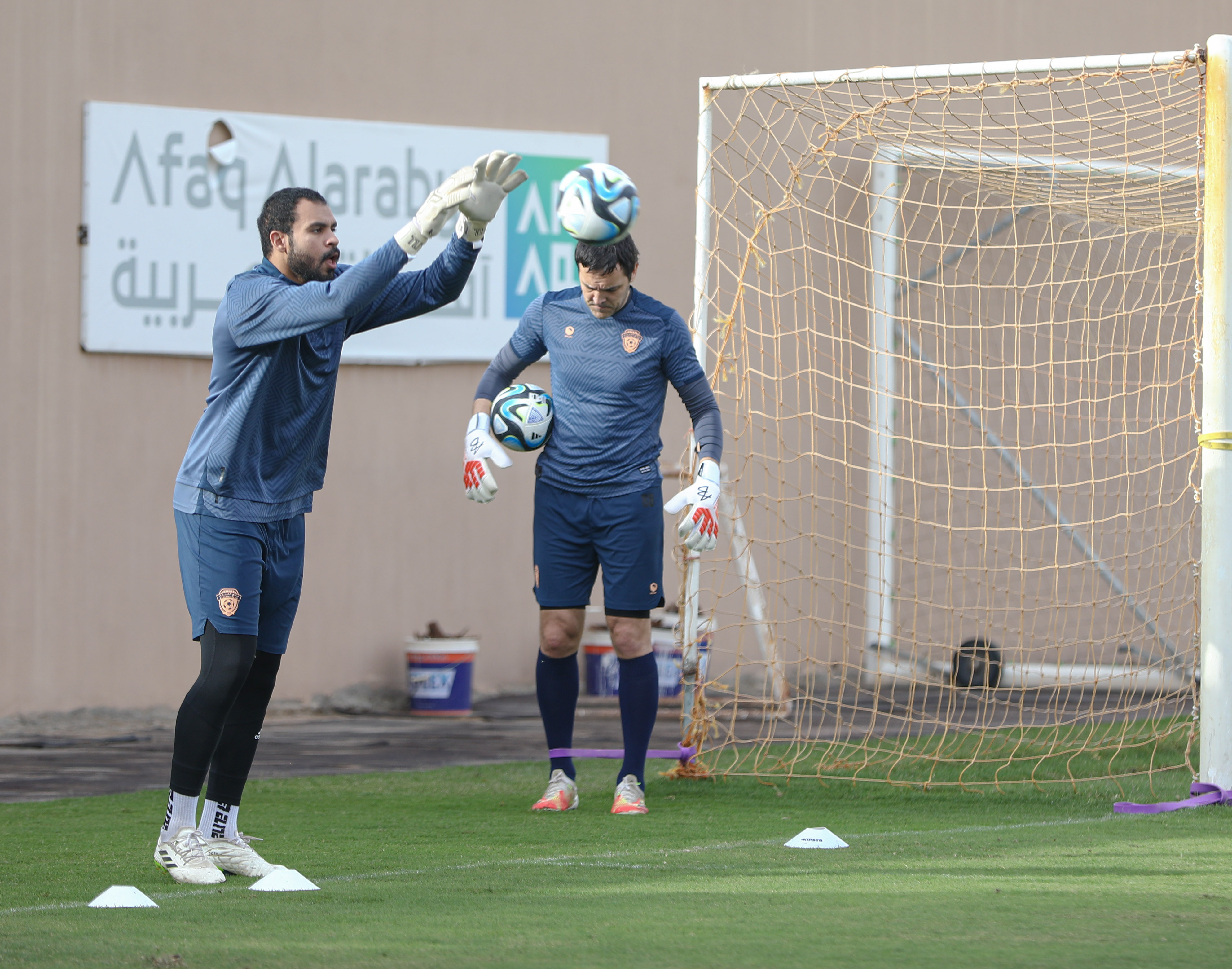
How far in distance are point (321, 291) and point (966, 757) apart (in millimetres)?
3871

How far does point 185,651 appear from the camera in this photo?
8539 millimetres

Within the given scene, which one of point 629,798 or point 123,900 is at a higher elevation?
point 123,900

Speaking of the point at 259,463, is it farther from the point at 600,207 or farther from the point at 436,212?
the point at 600,207

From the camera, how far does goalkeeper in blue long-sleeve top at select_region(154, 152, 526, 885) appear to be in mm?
3750

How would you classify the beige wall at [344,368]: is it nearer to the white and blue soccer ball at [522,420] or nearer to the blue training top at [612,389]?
the white and blue soccer ball at [522,420]

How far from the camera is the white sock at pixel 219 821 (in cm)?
397

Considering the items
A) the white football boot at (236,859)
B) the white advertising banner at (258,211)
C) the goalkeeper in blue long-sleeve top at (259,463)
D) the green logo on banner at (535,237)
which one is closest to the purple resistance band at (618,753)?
the goalkeeper in blue long-sleeve top at (259,463)

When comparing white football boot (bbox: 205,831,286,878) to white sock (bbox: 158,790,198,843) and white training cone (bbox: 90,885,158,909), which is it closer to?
white sock (bbox: 158,790,198,843)

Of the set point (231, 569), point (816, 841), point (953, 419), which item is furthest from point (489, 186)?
point (953, 419)

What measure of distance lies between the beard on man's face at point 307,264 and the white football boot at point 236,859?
1442 mm

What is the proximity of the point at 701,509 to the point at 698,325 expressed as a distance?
138 cm

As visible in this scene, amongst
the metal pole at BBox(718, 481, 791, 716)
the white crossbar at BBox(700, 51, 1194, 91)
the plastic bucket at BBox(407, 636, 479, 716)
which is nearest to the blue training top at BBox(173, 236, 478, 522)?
the white crossbar at BBox(700, 51, 1194, 91)

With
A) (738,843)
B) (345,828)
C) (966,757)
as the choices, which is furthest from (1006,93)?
Result: (345,828)

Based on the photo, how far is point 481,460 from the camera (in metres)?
5.18
